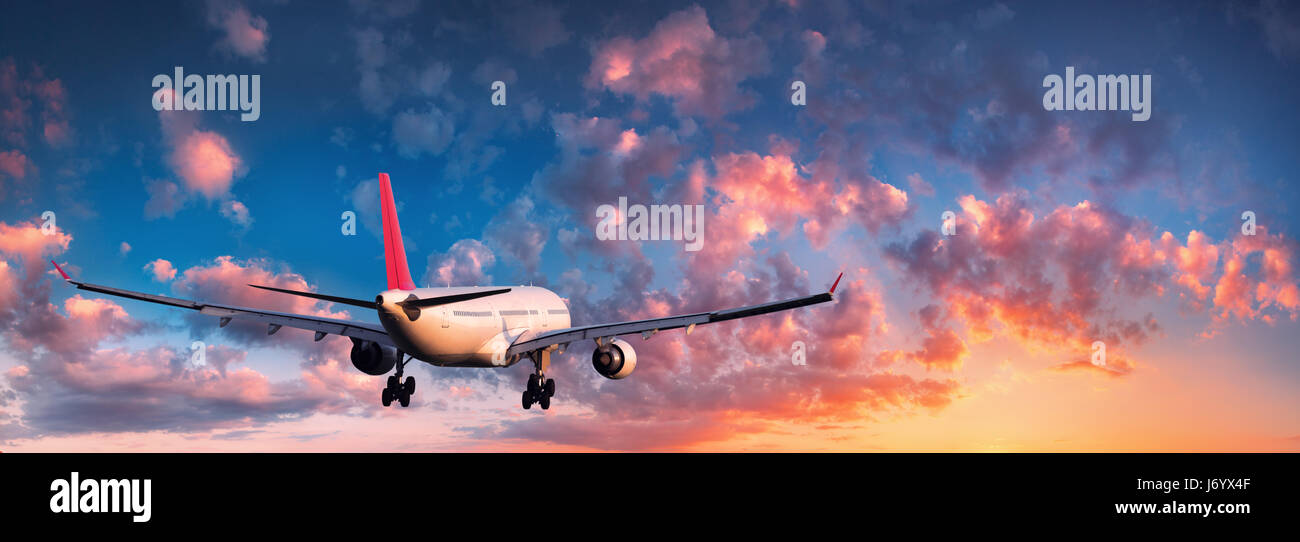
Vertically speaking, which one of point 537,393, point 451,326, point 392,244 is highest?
point 392,244

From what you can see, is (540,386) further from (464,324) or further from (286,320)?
(286,320)

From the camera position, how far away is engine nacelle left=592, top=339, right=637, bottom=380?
4172cm

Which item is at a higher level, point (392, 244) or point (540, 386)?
point (392, 244)

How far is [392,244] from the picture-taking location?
36.4 m

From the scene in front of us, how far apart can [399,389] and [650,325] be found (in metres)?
13.8

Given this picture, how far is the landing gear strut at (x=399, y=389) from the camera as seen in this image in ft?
139

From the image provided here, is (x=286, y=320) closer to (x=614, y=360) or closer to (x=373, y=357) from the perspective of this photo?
(x=373, y=357)

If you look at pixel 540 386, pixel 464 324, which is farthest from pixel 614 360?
pixel 464 324

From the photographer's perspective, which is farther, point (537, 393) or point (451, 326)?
point (537, 393)
